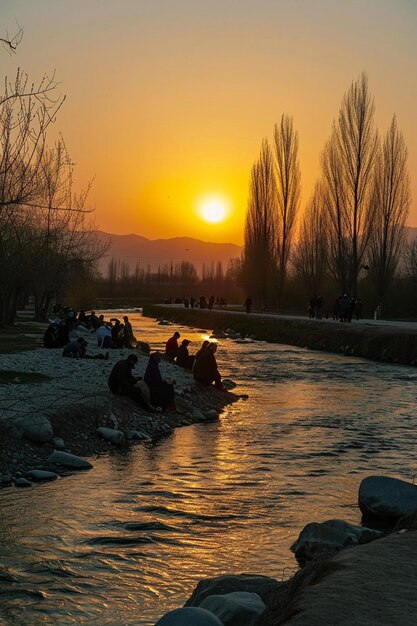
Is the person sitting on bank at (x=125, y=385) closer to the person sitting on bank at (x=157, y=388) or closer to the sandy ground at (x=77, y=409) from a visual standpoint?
the sandy ground at (x=77, y=409)

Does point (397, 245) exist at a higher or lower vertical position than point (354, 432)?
higher

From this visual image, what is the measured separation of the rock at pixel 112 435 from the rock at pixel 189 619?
29.9 ft

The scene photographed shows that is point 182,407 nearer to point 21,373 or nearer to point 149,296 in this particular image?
point 21,373

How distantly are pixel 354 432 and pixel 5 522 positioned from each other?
8.32 m

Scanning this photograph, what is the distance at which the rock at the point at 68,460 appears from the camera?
40.9 ft

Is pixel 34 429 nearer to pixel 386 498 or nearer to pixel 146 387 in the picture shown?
pixel 146 387

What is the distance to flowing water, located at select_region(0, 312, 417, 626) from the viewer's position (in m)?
7.57

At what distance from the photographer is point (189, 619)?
5156 millimetres

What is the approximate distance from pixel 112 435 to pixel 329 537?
6.33 metres

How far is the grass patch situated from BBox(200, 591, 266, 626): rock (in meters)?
12.0

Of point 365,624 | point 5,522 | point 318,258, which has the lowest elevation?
point 5,522

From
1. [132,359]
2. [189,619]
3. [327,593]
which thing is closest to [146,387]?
[132,359]

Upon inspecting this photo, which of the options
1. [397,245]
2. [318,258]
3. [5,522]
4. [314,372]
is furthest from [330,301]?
[5,522]

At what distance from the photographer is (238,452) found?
45.9 feet
